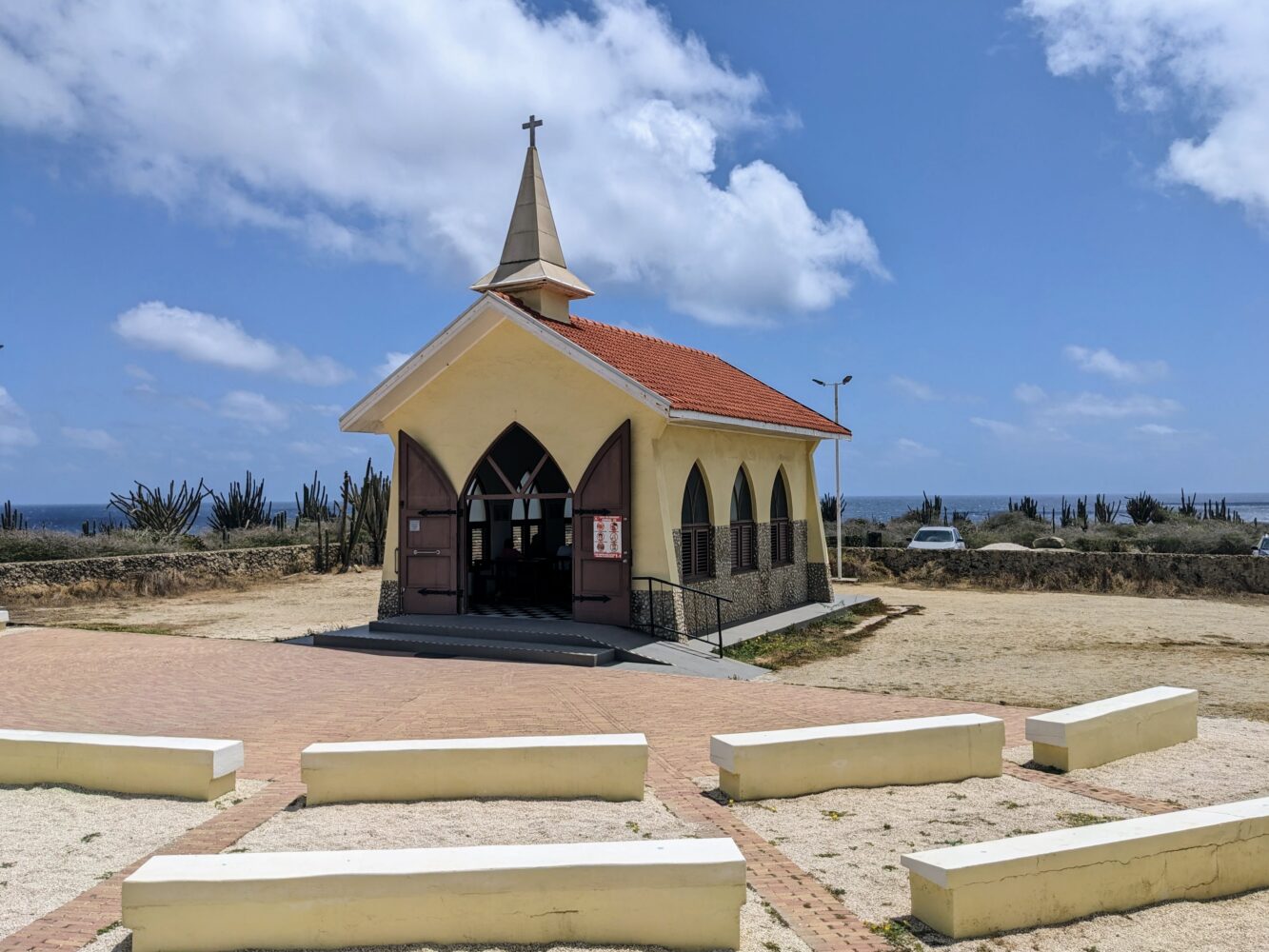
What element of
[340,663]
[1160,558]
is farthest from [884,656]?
[1160,558]

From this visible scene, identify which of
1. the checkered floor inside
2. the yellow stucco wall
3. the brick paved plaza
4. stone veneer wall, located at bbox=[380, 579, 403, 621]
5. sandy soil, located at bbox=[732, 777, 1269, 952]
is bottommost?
sandy soil, located at bbox=[732, 777, 1269, 952]

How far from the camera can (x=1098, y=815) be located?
21.9ft

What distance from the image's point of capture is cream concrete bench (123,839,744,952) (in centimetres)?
465

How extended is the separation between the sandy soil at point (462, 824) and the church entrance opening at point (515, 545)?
1041cm

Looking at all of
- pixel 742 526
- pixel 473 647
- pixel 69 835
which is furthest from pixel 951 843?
pixel 742 526

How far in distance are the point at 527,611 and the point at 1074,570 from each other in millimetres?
16281

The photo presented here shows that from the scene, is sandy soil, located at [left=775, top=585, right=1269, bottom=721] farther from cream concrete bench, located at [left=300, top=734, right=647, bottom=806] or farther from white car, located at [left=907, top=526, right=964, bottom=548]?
white car, located at [left=907, top=526, right=964, bottom=548]

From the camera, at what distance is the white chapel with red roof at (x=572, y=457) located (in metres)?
14.7

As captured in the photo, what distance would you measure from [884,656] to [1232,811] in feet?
30.8

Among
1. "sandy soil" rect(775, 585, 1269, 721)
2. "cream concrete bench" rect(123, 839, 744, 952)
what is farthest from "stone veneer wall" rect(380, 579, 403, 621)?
"cream concrete bench" rect(123, 839, 744, 952)

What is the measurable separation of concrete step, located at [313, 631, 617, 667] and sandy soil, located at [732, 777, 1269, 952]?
6153mm

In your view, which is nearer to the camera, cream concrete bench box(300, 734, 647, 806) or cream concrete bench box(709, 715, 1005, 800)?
cream concrete bench box(300, 734, 647, 806)

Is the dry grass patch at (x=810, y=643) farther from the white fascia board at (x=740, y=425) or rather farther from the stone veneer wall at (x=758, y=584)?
the white fascia board at (x=740, y=425)

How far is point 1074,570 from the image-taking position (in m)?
26.2
